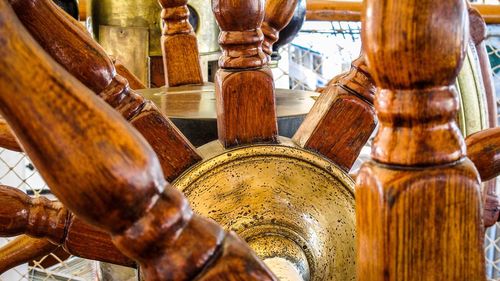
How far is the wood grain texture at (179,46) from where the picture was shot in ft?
3.39

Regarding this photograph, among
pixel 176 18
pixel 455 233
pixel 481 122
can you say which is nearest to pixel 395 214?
pixel 455 233

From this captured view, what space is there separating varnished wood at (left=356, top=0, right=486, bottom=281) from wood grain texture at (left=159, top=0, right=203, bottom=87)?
71 centimetres

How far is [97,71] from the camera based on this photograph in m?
0.52

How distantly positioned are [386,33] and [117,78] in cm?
29

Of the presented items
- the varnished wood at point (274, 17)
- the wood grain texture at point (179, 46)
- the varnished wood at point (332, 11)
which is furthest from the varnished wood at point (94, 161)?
the varnished wood at point (332, 11)

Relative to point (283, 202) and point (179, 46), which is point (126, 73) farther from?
point (283, 202)

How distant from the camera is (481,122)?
2.99ft

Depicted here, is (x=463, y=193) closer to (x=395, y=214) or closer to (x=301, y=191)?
(x=395, y=214)

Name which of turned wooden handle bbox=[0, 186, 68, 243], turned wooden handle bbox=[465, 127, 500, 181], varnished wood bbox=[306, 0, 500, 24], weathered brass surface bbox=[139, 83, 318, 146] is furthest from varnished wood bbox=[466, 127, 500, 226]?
varnished wood bbox=[306, 0, 500, 24]

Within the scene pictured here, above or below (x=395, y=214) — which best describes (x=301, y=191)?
below

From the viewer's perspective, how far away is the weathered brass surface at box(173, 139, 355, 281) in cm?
64

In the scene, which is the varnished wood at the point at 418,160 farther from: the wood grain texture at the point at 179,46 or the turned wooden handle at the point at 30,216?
the wood grain texture at the point at 179,46

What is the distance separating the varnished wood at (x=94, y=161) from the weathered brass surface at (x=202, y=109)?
0.45m

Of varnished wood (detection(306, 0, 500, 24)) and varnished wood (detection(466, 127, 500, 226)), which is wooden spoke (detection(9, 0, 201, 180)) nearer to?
varnished wood (detection(466, 127, 500, 226))
